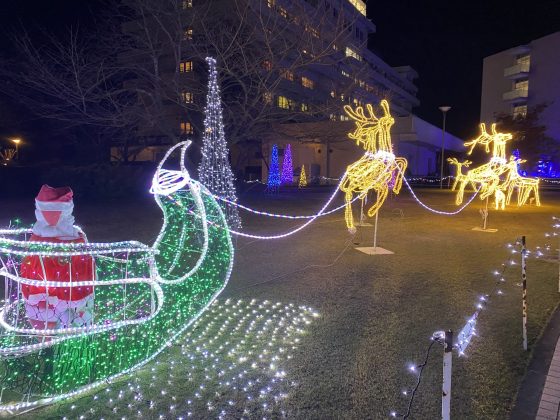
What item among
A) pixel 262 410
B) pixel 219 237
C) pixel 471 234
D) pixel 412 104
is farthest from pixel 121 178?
pixel 412 104

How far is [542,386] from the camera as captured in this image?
12.4 ft

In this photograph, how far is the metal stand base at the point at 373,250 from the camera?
9406 millimetres

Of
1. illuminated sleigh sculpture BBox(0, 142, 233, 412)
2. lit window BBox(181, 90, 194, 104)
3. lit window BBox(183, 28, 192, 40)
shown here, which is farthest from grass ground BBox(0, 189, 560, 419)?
lit window BBox(183, 28, 192, 40)

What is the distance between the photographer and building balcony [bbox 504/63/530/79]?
47.3m

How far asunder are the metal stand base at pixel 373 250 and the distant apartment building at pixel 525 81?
40206 millimetres

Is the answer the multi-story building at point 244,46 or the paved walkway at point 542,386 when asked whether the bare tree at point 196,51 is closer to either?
the multi-story building at point 244,46

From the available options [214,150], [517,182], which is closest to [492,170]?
[517,182]

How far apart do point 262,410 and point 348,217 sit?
8.06m

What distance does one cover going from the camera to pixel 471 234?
12016 millimetres

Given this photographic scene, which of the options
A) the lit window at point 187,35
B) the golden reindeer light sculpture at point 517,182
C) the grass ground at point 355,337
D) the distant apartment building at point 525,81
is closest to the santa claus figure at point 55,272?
the grass ground at point 355,337

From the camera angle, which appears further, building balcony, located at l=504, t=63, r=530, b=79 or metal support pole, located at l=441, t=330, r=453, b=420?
building balcony, located at l=504, t=63, r=530, b=79

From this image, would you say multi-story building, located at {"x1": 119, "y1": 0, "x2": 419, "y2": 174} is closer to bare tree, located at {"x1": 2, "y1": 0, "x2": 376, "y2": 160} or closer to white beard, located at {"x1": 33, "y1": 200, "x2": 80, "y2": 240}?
bare tree, located at {"x1": 2, "y1": 0, "x2": 376, "y2": 160}

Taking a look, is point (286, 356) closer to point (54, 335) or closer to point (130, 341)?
point (130, 341)

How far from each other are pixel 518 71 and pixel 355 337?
5239 centimetres
